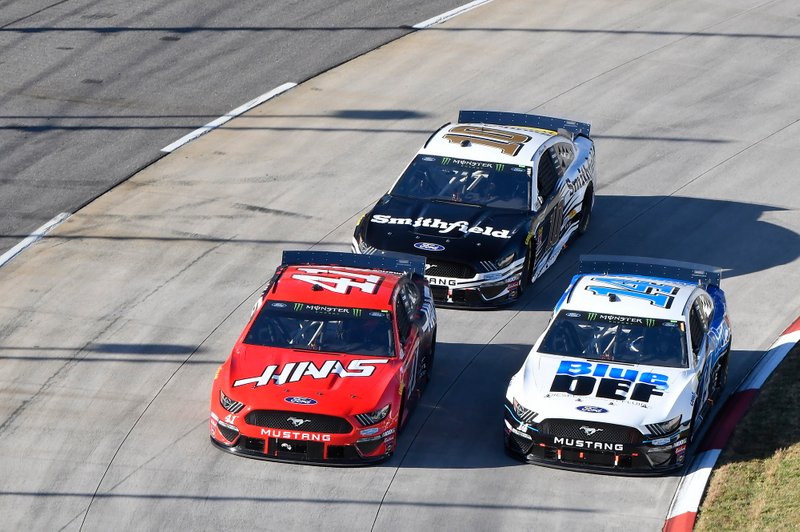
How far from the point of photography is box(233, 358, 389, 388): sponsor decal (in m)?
15.0

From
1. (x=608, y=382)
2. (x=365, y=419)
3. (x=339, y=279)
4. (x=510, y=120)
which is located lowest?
(x=365, y=419)

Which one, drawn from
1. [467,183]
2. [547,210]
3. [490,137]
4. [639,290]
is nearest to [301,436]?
[639,290]

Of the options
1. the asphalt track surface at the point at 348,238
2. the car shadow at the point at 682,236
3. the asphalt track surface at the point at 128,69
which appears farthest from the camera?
the asphalt track surface at the point at 128,69

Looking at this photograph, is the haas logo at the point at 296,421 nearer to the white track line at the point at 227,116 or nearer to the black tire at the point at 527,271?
the black tire at the point at 527,271

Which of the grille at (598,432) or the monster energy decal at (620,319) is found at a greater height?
the monster energy decal at (620,319)

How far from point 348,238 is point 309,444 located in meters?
7.16

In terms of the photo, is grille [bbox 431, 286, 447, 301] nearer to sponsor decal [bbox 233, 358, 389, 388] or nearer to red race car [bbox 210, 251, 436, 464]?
red race car [bbox 210, 251, 436, 464]

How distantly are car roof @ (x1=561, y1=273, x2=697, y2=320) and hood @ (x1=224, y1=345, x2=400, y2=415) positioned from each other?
7.81 feet

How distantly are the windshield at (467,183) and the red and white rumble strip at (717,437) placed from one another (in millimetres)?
3831

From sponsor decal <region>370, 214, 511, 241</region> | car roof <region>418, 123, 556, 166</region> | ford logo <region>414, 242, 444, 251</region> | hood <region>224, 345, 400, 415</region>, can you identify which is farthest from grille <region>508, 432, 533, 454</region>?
car roof <region>418, 123, 556, 166</region>

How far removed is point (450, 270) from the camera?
18781 mm

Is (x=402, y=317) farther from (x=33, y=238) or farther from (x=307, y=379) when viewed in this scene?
(x=33, y=238)

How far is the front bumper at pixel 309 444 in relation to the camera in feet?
48.3

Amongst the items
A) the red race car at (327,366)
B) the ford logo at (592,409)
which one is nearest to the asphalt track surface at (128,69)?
the red race car at (327,366)
